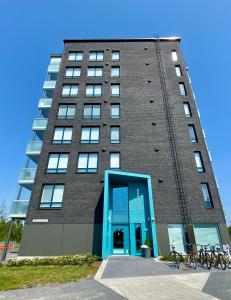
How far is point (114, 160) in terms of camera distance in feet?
78.1

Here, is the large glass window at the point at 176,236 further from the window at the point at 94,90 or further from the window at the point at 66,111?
the window at the point at 94,90

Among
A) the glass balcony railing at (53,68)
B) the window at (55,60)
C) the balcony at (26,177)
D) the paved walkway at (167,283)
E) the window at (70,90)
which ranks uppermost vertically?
the window at (55,60)

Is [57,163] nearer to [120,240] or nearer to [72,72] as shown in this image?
[120,240]

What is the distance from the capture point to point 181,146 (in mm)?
24750

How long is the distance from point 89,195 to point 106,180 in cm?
335

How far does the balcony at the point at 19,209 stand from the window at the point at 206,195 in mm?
19025

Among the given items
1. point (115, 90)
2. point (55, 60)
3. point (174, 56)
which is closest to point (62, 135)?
point (115, 90)

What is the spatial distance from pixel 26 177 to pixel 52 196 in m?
3.73

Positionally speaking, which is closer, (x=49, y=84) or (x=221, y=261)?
(x=221, y=261)

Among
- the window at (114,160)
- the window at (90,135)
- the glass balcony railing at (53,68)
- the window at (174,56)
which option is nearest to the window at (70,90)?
the glass balcony railing at (53,68)

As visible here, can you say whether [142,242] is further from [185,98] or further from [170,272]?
[185,98]

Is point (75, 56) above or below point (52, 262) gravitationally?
above

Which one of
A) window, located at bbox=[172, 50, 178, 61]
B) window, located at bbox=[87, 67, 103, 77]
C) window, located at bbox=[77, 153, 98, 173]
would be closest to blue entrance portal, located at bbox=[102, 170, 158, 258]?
window, located at bbox=[77, 153, 98, 173]

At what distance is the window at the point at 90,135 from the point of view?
25.0 m
